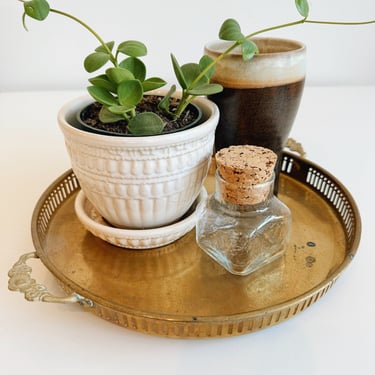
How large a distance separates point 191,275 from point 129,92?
0.16m

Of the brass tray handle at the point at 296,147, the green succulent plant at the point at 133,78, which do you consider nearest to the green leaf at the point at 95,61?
the green succulent plant at the point at 133,78

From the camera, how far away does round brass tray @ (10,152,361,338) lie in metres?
0.30

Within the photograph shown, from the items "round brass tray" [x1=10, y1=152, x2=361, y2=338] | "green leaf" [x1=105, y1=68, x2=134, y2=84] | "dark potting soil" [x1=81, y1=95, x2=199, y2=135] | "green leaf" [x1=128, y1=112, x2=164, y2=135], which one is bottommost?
"round brass tray" [x1=10, y1=152, x2=361, y2=338]

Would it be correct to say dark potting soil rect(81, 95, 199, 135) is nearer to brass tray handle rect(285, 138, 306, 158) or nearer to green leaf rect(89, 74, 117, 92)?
green leaf rect(89, 74, 117, 92)

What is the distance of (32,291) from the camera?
31 centimetres

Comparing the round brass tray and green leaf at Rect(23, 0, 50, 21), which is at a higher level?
green leaf at Rect(23, 0, 50, 21)

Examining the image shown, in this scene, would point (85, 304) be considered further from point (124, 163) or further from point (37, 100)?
point (37, 100)

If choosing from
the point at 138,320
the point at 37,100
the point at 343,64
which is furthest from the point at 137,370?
the point at 343,64

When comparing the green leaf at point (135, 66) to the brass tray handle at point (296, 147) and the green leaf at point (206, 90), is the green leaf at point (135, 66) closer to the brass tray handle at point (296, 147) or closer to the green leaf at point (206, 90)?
the green leaf at point (206, 90)

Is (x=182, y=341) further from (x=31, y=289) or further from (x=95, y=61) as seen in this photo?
(x=95, y=61)

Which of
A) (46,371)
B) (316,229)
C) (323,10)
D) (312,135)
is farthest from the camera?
(323,10)

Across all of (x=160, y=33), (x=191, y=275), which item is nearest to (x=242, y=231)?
(x=191, y=275)

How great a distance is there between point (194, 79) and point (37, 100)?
56 cm

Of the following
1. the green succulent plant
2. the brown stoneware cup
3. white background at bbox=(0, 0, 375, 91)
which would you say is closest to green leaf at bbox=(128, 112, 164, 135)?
the green succulent plant
